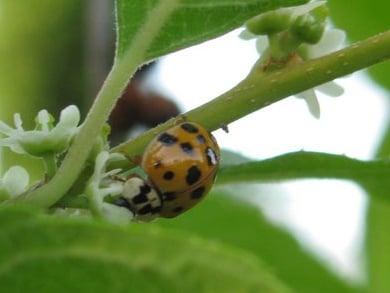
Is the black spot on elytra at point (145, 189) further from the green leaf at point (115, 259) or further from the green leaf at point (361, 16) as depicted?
the green leaf at point (361, 16)

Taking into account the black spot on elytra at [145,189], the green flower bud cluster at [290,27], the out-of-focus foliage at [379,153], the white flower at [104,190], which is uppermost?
the out-of-focus foliage at [379,153]

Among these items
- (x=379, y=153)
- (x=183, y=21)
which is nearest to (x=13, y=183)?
(x=183, y=21)

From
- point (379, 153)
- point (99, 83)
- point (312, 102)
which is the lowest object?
point (312, 102)

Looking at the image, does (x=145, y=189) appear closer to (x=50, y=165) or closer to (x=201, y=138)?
(x=201, y=138)

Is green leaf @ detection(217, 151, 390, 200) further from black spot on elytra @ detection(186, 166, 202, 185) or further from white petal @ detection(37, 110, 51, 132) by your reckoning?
white petal @ detection(37, 110, 51, 132)

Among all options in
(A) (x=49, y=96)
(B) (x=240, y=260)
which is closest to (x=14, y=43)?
(A) (x=49, y=96)

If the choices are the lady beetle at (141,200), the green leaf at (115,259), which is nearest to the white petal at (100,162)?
the lady beetle at (141,200)

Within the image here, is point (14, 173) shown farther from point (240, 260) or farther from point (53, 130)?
point (240, 260)
